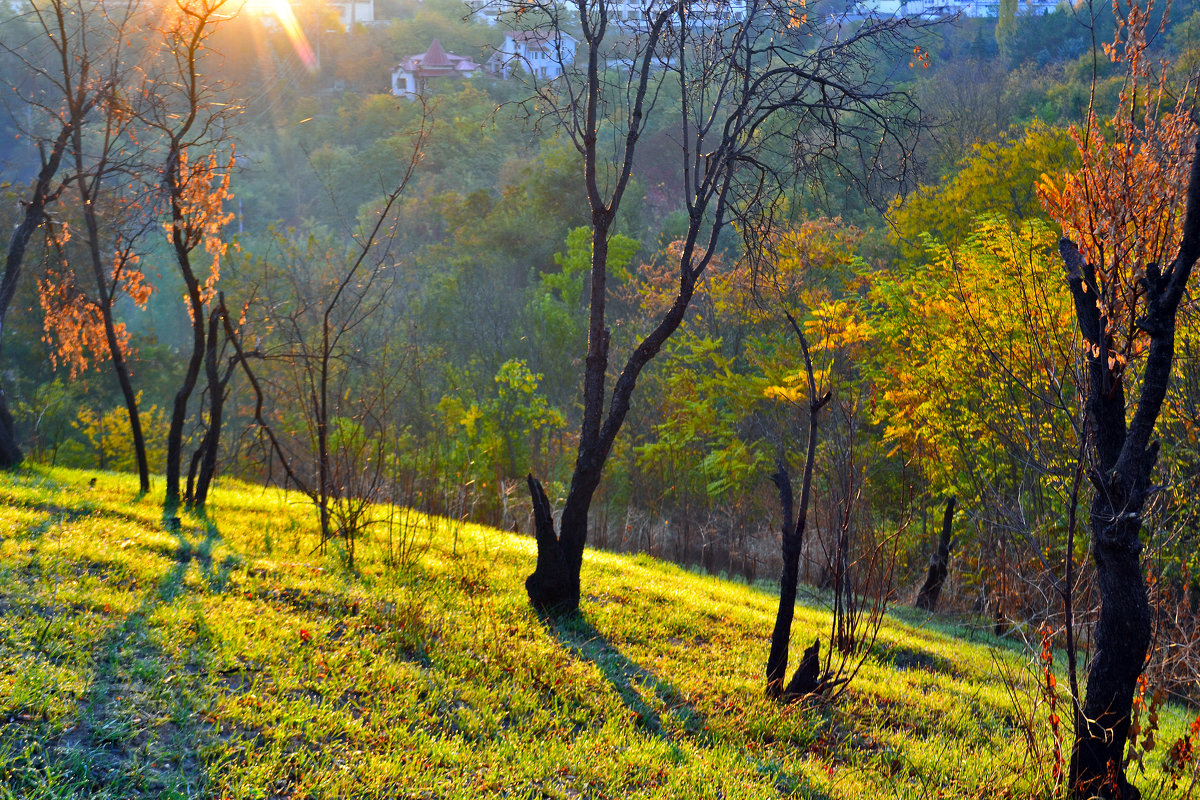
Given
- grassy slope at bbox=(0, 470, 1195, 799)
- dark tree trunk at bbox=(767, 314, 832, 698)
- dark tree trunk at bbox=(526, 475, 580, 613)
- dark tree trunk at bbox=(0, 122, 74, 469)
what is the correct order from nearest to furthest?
grassy slope at bbox=(0, 470, 1195, 799) → dark tree trunk at bbox=(767, 314, 832, 698) → dark tree trunk at bbox=(526, 475, 580, 613) → dark tree trunk at bbox=(0, 122, 74, 469)

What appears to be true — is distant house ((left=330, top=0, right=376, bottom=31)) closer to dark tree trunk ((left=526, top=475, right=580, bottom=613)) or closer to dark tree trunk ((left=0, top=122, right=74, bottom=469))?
dark tree trunk ((left=0, top=122, right=74, bottom=469))

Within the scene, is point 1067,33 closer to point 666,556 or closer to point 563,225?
point 563,225

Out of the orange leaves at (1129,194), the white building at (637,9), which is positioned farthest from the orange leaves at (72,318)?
the orange leaves at (1129,194)

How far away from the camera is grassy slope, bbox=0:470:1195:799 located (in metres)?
3.53

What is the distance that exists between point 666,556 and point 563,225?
24.9 meters

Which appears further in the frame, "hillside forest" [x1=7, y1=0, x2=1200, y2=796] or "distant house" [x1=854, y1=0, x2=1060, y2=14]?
"distant house" [x1=854, y1=0, x2=1060, y2=14]

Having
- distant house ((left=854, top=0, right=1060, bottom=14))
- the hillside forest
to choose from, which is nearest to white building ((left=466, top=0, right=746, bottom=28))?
the hillside forest

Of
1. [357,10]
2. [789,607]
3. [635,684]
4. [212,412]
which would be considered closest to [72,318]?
[212,412]

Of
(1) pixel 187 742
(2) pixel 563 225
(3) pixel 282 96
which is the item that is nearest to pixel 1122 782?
(1) pixel 187 742

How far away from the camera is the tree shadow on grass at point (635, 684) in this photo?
4.90 metres

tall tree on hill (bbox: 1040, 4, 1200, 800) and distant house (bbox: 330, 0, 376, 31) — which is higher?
distant house (bbox: 330, 0, 376, 31)

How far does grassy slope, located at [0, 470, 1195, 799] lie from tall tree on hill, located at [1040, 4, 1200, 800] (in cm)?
99

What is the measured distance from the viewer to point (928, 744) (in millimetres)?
5191

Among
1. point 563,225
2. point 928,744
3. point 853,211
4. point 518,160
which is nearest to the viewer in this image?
point 928,744
